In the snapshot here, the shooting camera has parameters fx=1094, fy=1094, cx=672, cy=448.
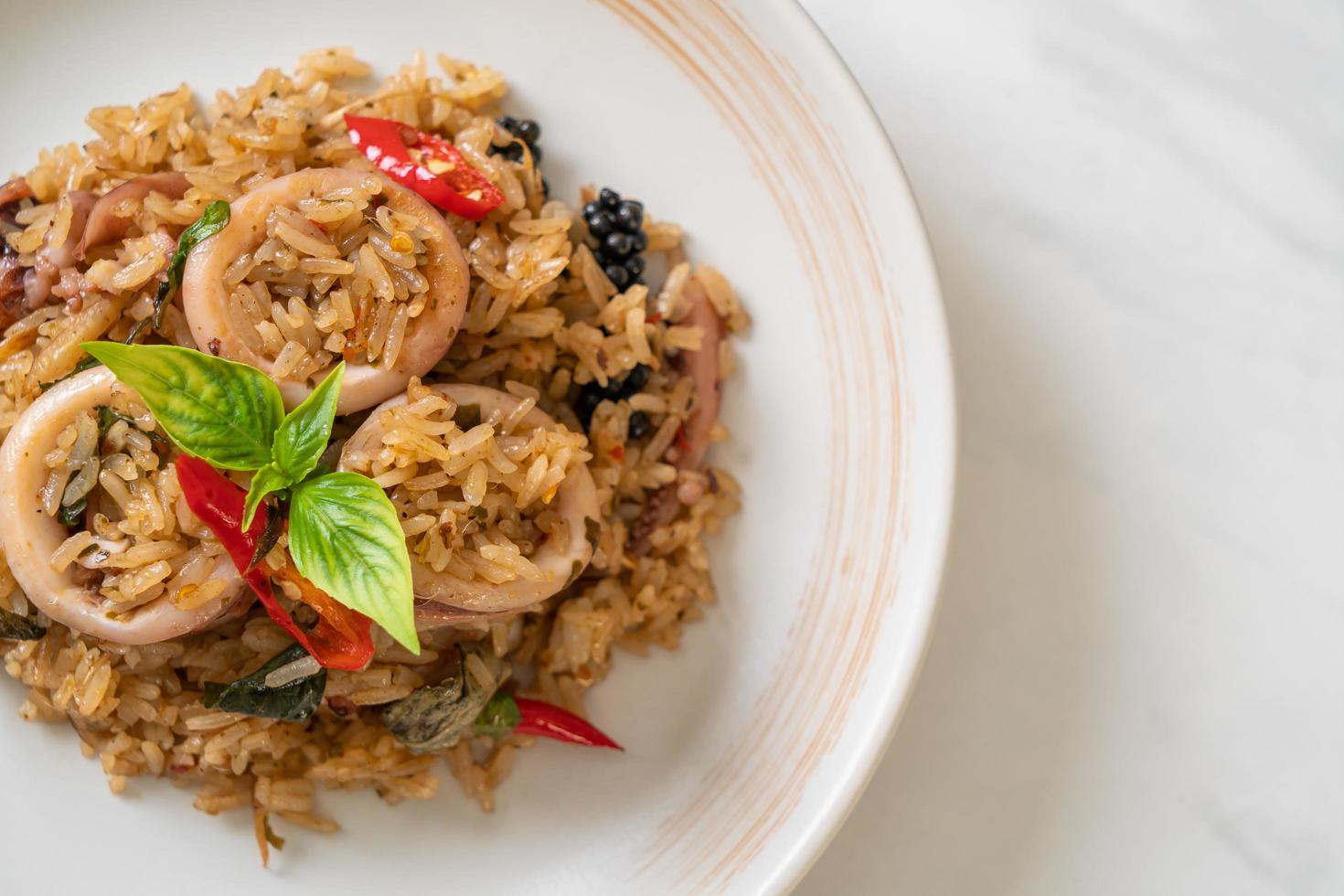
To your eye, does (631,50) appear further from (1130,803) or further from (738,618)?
(1130,803)

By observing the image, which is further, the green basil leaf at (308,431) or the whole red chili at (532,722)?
the whole red chili at (532,722)

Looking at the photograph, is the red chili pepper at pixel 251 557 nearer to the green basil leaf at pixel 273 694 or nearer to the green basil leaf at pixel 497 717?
the green basil leaf at pixel 273 694

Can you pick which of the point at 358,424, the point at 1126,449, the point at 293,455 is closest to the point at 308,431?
the point at 293,455

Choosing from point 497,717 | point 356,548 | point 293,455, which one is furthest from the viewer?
point 497,717

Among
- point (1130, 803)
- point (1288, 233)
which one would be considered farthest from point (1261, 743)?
point (1288, 233)

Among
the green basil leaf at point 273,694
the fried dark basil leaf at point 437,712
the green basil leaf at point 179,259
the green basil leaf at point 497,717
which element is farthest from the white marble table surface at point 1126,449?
the green basil leaf at point 179,259

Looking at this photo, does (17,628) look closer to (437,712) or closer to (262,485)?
(262,485)

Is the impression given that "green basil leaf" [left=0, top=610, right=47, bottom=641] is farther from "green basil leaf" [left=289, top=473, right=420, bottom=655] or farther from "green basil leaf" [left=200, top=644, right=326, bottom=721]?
"green basil leaf" [left=289, top=473, right=420, bottom=655]
